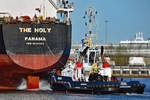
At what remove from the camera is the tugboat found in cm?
3653

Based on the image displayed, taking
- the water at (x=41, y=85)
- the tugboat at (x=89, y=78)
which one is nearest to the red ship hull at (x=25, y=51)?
the water at (x=41, y=85)

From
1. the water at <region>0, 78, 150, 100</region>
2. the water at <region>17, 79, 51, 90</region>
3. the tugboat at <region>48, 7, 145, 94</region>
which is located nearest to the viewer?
the water at <region>0, 78, 150, 100</region>

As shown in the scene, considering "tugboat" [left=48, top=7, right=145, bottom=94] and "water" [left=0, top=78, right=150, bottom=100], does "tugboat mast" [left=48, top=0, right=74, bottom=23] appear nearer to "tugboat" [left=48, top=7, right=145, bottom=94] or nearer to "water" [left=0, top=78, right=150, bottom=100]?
"tugboat" [left=48, top=7, right=145, bottom=94]

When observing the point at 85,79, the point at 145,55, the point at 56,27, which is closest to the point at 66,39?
the point at 56,27

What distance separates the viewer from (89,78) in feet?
124

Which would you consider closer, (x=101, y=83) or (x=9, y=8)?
(x=101, y=83)

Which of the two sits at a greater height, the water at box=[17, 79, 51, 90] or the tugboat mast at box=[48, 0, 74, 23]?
the tugboat mast at box=[48, 0, 74, 23]

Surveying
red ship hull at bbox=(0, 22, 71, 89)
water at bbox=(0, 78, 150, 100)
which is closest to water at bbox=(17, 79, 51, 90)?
red ship hull at bbox=(0, 22, 71, 89)

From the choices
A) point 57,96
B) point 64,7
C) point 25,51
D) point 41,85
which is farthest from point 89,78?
point 64,7

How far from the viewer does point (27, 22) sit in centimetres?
4088

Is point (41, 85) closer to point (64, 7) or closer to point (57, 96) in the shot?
point (57, 96)

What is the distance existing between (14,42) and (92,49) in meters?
6.33

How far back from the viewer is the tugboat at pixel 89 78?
36.5m

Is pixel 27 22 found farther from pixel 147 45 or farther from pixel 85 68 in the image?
pixel 147 45
